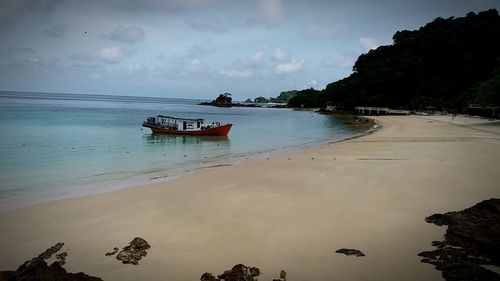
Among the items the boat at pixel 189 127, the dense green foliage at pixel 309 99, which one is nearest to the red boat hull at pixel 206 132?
the boat at pixel 189 127

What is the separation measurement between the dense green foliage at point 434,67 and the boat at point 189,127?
176 feet

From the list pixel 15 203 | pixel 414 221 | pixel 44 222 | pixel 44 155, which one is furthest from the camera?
pixel 44 155

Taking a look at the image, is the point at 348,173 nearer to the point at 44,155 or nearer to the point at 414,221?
the point at 414,221

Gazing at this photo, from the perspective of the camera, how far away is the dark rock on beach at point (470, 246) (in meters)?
4.29

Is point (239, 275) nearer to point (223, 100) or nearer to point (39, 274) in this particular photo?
point (39, 274)

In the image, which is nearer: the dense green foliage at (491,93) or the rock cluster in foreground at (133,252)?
the rock cluster in foreground at (133,252)

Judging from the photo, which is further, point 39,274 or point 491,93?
point 491,93

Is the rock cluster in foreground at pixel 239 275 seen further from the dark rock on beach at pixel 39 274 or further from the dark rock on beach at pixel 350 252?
the dark rock on beach at pixel 39 274

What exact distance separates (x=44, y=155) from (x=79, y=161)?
10.6 feet

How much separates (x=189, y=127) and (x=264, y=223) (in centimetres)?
2650

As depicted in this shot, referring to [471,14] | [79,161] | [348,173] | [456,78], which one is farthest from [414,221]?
[471,14]

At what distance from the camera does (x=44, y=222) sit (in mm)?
7156

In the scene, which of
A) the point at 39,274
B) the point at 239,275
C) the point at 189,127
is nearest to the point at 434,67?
the point at 189,127

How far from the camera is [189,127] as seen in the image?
107 feet
